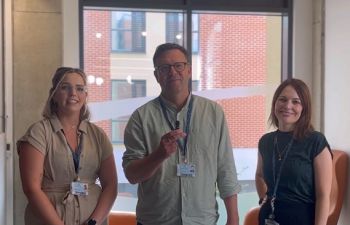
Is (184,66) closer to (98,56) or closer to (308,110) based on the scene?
(308,110)

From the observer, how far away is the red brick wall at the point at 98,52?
4.82 meters

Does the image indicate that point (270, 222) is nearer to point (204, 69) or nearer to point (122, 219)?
point (122, 219)

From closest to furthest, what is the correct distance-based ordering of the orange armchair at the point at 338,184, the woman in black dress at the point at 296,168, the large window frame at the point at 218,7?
the woman in black dress at the point at 296,168 < the orange armchair at the point at 338,184 < the large window frame at the point at 218,7

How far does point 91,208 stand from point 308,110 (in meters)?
1.35

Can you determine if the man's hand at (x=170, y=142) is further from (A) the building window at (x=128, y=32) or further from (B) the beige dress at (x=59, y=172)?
(A) the building window at (x=128, y=32)

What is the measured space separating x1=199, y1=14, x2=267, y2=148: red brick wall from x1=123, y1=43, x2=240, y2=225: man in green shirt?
9.25 feet

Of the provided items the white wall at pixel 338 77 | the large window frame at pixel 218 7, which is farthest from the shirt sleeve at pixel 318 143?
the large window frame at pixel 218 7

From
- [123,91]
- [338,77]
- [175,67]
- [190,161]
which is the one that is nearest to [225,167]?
[190,161]

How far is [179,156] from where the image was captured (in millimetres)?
2174

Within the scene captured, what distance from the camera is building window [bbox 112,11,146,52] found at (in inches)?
192

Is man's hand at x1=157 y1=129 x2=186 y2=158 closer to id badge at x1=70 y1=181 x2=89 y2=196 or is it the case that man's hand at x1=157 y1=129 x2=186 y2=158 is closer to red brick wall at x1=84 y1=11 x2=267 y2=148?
id badge at x1=70 y1=181 x2=89 y2=196

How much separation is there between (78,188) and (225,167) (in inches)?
30.5

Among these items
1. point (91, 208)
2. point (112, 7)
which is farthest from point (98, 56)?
point (91, 208)

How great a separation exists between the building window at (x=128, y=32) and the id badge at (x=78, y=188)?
271cm
